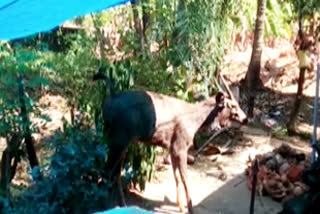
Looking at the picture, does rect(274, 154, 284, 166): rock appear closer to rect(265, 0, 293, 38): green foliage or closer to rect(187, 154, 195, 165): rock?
rect(187, 154, 195, 165): rock

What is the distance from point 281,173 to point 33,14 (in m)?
2.83

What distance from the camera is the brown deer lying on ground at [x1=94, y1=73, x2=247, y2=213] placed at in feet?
14.8

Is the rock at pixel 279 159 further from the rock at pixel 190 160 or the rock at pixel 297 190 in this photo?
the rock at pixel 190 160

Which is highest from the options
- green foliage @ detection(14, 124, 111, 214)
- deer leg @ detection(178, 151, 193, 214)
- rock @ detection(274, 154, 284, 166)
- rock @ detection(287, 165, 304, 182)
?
green foliage @ detection(14, 124, 111, 214)

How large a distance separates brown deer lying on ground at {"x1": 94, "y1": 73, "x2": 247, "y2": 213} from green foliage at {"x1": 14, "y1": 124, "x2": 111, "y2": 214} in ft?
0.95

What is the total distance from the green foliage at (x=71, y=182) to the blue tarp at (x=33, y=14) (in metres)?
0.80

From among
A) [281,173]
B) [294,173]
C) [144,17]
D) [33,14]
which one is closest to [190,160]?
[281,173]

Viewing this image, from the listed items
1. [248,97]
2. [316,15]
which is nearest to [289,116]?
[248,97]

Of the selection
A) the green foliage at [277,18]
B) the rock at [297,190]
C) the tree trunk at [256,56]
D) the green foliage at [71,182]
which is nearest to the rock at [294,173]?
the rock at [297,190]

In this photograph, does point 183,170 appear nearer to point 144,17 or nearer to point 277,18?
point 144,17

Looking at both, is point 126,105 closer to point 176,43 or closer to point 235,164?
point 176,43

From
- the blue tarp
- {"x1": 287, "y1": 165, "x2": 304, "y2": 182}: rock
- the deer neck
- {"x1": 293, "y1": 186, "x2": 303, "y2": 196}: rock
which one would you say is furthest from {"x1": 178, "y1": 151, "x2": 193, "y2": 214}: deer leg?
the blue tarp

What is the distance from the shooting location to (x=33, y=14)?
4062 millimetres

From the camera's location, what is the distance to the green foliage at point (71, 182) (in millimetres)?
3891
